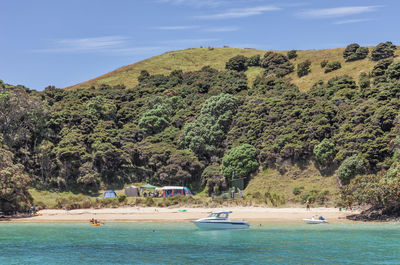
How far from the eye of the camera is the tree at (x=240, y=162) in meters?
67.2

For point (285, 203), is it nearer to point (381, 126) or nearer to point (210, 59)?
point (381, 126)

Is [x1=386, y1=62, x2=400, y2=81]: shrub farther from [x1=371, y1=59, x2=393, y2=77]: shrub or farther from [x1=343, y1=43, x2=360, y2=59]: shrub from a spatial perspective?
[x1=343, y1=43, x2=360, y2=59]: shrub

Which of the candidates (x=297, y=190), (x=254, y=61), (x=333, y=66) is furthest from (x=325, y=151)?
(x=254, y=61)

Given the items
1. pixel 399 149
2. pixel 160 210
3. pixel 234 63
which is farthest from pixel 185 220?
pixel 234 63

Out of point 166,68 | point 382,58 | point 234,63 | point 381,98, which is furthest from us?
point 166,68

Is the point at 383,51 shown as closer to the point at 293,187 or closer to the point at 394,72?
the point at 394,72

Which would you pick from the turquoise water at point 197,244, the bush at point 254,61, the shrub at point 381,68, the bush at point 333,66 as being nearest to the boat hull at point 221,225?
the turquoise water at point 197,244

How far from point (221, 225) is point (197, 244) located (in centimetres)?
643

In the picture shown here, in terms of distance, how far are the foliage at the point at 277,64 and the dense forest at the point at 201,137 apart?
18.5 m

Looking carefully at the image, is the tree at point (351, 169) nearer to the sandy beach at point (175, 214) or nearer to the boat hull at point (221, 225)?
the sandy beach at point (175, 214)

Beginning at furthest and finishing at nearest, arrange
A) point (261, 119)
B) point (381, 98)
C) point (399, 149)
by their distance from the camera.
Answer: point (261, 119) → point (381, 98) → point (399, 149)

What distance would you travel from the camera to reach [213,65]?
136500mm

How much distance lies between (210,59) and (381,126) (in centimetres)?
8951

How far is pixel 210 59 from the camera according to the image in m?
146
